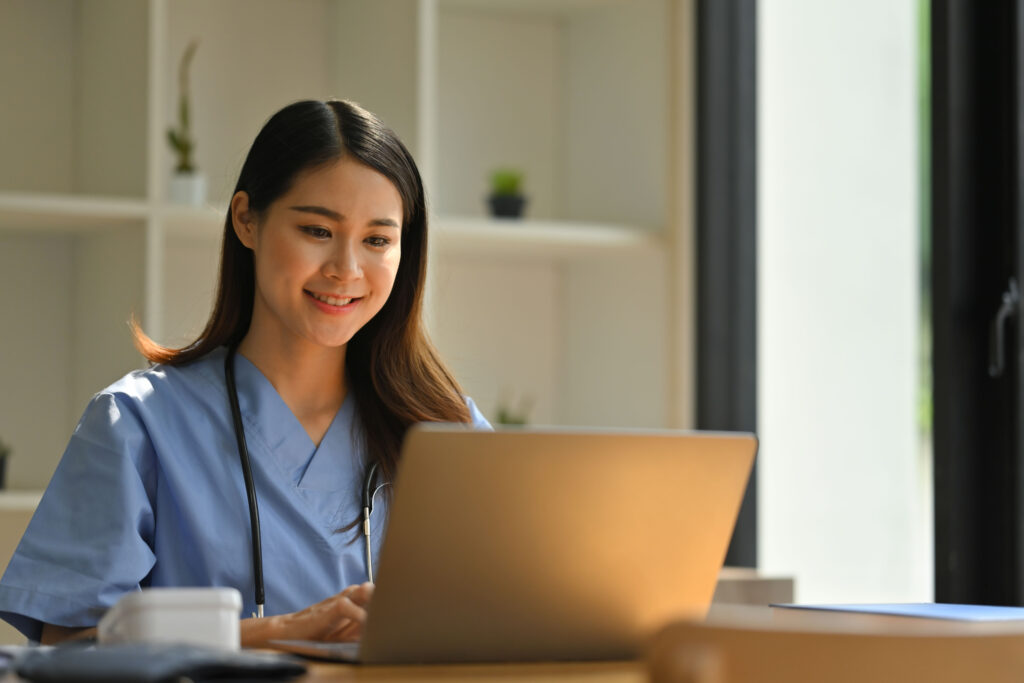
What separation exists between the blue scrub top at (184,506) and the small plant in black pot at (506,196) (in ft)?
4.40

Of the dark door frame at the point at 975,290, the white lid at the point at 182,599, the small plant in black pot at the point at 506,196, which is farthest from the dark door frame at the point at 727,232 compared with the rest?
the white lid at the point at 182,599

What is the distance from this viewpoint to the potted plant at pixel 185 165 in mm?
2709

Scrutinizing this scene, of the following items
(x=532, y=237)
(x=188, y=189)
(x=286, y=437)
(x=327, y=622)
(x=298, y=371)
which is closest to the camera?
(x=327, y=622)

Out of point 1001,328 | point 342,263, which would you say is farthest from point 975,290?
point 342,263

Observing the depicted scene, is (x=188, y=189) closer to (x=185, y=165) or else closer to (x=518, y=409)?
(x=185, y=165)

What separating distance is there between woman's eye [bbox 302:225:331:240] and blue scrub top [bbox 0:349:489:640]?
0.61ft

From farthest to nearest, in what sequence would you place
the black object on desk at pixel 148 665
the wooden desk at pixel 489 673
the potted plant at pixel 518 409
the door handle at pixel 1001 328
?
the potted plant at pixel 518 409 < the door handle at pixel 1001 328 < the wooden desk at pixel 489 673 < the black object on desk at pixel 148 665

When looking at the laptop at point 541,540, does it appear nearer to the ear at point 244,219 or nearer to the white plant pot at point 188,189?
the ear at point 244,219

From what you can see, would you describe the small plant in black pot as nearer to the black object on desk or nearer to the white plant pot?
the white plant pot

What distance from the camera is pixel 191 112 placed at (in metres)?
2.94

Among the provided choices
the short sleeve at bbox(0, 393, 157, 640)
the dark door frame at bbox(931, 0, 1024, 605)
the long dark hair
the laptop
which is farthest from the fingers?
the dark door frame at bbox(931, 0, 1024, 605)

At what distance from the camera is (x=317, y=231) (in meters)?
1.71

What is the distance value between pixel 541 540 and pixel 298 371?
0.77m

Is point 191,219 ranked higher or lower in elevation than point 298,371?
higher
